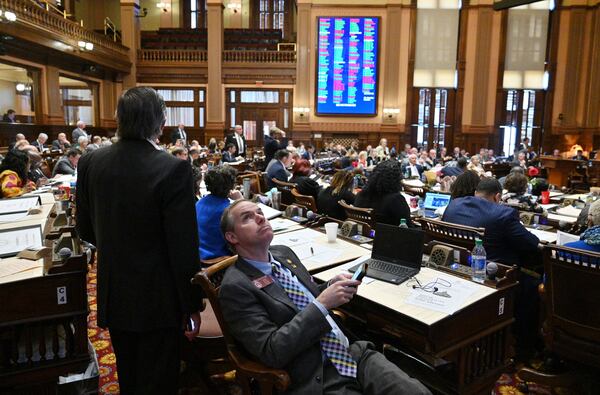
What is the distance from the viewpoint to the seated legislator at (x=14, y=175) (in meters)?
4.37

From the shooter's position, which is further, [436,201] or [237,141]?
[237,141]

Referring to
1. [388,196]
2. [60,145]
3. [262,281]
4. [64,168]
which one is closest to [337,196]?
[388,196]

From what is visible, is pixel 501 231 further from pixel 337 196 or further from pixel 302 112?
pixel 302 112

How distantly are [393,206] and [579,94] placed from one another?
47.9 ft

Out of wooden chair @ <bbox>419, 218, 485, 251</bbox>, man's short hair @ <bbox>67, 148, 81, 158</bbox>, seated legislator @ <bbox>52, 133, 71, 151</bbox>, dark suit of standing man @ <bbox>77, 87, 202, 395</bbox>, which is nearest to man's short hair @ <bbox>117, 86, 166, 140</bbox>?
dark suit of standing man @ <bbox>77, 87, 202, 395</bbox>

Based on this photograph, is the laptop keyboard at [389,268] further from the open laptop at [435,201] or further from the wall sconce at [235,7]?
the wall sconce at [235,7]

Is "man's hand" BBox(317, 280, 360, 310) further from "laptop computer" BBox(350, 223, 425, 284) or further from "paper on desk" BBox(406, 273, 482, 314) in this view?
"laptop computer" BBox(350, 223, 425, 284)

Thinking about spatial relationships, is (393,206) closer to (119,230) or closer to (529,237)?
(529,237)

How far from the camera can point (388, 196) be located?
12.7ft

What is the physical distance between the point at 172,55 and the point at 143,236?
603 inches

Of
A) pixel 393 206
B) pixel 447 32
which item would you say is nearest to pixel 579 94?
pixel 447 32

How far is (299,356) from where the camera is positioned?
178 centimetres

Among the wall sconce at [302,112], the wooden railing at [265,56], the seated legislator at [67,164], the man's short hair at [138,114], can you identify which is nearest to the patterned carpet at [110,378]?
the man's short hair at [138,114]

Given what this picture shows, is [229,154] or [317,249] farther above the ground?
[229,154]
